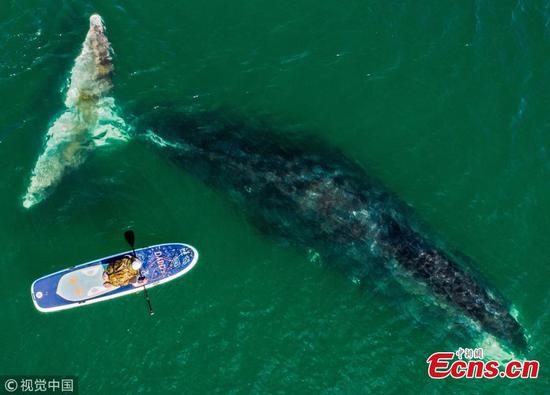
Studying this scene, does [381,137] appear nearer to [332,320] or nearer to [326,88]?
[326,88]

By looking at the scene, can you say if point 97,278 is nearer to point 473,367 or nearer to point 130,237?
point 130,237

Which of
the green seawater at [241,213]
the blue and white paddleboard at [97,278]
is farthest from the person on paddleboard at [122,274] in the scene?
the green seawater at [241,213]

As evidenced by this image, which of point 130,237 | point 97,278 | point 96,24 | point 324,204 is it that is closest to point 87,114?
point 96,24

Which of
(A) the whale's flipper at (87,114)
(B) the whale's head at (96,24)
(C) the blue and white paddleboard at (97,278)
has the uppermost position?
(B) the whale's head at (96,24)

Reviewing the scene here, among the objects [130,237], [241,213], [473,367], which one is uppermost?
[130,237]

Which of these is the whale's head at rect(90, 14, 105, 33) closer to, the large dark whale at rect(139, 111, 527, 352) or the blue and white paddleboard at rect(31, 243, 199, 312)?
the large dark whale at rect(139, 111, 527, 352)

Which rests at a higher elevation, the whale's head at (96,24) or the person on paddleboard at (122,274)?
the whale's head at (96,24)

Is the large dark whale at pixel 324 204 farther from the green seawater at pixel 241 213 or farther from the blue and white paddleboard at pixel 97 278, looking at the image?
the blue and white paddleboard at pixel 97 278
